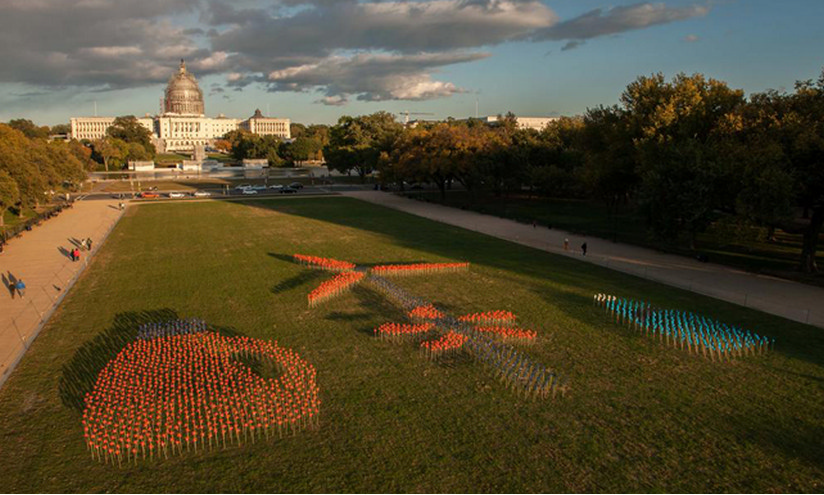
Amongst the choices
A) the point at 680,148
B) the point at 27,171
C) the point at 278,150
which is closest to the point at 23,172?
the point at 27,171

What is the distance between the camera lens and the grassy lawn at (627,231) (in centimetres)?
3703

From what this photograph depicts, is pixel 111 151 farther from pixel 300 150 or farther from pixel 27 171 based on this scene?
pixel 27 171

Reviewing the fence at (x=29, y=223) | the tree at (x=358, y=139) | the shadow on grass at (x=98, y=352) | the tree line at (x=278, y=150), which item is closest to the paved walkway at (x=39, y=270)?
the fence at (x=29, y=223)

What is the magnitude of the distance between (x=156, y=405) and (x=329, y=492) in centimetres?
792

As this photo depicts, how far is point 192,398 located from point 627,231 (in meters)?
44.6

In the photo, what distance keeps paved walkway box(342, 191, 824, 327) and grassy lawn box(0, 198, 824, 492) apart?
1.96m

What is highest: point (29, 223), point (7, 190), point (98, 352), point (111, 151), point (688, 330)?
point (111, 151)

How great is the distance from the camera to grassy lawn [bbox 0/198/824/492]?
13680 millimetres

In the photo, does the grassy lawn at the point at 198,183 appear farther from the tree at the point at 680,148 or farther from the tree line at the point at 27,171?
the tree at the point at 680,148

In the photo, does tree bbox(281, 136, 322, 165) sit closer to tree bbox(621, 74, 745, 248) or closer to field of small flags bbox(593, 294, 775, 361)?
tree bbox(621, 74, 745, 248)

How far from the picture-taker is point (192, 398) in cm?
1730

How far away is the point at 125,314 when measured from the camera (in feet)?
88.6

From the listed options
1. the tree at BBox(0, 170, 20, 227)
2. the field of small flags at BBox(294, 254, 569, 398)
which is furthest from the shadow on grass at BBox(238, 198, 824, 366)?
the tree at BBox(0, 170, 20, 227)

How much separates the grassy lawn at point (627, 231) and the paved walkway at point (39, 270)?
127 ft
